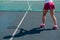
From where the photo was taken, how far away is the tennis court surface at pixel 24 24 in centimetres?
831

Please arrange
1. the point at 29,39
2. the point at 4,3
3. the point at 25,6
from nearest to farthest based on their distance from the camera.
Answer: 1. the point at 29,39
2. the point at 25,6
3. the point at 4,3

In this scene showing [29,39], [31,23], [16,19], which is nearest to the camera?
[29,39]

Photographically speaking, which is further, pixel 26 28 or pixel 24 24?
pixel 24 24

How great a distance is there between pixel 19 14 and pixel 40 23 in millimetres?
2153

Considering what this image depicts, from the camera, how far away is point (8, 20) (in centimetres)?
1063

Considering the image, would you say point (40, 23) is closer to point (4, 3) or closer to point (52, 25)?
point (52, 25)

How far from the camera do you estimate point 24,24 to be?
988 cm

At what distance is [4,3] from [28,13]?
9.52 ft

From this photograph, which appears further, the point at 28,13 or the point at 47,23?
the point at 28,13

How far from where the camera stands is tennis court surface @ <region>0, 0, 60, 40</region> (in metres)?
8.31

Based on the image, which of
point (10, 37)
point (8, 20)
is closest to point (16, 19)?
point (8, 20)

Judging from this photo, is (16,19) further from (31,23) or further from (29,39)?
(29,39)

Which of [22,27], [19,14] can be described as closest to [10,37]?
[22,27]

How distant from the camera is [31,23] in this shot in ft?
32.9
